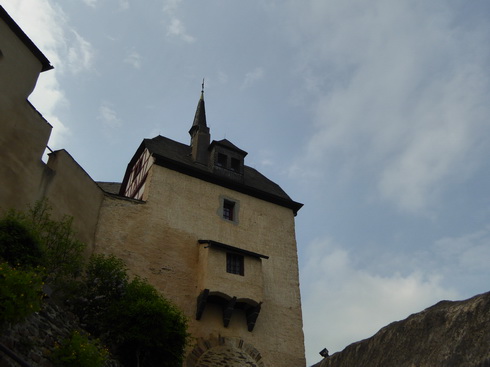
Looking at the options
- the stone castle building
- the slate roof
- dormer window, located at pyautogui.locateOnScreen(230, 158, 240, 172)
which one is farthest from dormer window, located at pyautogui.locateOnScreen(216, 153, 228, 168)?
the slate roof

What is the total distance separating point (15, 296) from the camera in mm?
7320

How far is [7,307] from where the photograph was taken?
7215 mm

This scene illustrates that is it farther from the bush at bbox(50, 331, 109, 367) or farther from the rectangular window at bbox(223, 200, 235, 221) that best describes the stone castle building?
the bush at bbox(50, 331, 109, 367)

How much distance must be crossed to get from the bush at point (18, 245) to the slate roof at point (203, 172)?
33.0 ft

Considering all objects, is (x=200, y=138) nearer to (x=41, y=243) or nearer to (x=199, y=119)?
(x=199, y=119)

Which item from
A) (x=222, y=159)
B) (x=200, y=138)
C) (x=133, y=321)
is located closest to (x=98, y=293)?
(x=133, y=321)

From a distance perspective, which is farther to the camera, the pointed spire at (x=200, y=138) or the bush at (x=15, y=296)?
the pointed spire at (x=200, y=138)

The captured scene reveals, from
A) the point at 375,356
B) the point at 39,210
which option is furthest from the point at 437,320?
the point at 39,210

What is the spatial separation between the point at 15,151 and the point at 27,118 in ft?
4.24

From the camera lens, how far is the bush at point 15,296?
7254mm

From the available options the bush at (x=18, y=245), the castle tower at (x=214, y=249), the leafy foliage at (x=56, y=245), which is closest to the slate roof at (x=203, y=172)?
the castle tower at (x=214, y=249)

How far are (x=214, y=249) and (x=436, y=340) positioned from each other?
30.9 feet

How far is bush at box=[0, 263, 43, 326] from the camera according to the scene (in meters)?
7.25

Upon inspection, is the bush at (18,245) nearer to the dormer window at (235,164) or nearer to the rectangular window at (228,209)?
the rectangular window at (228,209)
